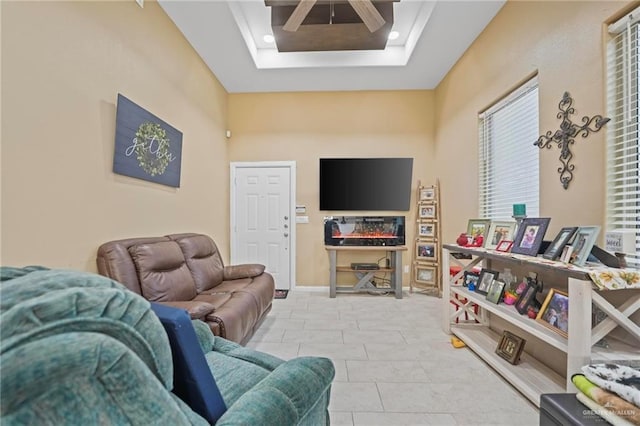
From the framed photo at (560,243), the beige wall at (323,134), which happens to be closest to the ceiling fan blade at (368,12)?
the beige wall at (323,134)

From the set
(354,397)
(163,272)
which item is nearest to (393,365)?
(354,397)

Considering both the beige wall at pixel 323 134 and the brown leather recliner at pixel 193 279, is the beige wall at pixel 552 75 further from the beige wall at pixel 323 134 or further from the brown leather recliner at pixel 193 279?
the brown leather recliner at pixel 193 279

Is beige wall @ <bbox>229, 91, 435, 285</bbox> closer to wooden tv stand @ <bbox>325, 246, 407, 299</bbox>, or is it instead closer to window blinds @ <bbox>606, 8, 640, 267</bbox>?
wooden tv stand @ <bbox>325, 246, 407, 299</bbox>

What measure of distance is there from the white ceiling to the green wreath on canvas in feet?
4.27

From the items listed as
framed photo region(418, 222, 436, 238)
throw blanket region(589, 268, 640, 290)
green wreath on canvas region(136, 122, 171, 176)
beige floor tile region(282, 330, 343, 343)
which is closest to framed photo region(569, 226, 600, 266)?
throw blanket region(589, 268, 640, 290)

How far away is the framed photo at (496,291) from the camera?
230 cm

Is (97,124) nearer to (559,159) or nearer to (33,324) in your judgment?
(33,324)

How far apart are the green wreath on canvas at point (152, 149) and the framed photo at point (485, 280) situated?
3242 millimetres

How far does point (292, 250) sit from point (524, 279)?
3134 millimetres

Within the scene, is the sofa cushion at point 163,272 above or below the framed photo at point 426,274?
above

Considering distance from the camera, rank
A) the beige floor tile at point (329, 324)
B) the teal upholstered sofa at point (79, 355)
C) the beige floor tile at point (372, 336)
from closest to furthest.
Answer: the teal upholstered sofa at point (79, 355), the beige floor tile at point (372, 336), the beige floor tile at point (329, 324)

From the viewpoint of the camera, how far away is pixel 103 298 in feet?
1.89

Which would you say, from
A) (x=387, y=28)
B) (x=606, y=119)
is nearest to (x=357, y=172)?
(x=387, y=28)

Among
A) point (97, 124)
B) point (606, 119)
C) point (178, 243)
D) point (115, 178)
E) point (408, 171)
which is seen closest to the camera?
point (606, 119)
